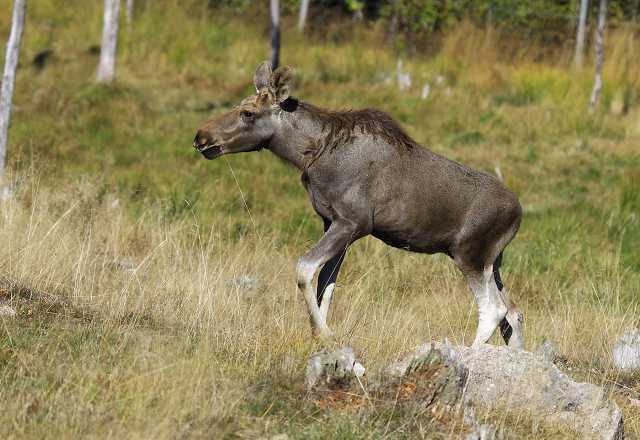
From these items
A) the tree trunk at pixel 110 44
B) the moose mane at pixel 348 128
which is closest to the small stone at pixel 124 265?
the moose mane at pixel 348 128

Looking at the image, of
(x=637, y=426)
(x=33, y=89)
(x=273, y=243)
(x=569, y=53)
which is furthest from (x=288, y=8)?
(x=637, y=426)

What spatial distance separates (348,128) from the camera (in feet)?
25.7

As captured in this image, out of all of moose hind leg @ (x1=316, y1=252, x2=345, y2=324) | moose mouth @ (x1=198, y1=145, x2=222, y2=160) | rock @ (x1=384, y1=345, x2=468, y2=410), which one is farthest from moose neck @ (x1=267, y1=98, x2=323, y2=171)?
rock @ (x1=384, y1=345, x2=468, y2=410)

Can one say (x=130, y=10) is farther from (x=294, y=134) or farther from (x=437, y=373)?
(x=437, y=373)

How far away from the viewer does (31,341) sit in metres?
6.40

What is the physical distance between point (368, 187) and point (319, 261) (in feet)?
2.32

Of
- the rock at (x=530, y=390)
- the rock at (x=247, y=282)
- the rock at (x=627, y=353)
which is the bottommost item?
the rock at (x=247, y=282)

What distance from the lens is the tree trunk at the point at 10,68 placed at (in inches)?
475

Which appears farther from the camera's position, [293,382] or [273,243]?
[273,243]

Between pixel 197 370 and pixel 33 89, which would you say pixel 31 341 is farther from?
pixel 33 89

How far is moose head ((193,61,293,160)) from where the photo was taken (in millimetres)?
7574

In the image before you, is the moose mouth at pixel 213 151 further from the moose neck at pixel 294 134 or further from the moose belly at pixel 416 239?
the moose belly at pixel 416 239

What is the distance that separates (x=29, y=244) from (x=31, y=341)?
240 cm

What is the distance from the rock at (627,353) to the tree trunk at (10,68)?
7166 mm
